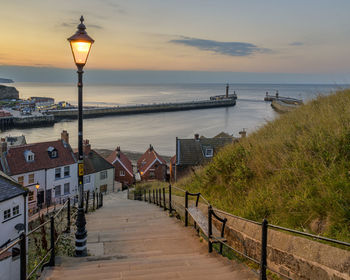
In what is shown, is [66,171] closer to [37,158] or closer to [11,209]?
[37,158]

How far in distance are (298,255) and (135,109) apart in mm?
124422

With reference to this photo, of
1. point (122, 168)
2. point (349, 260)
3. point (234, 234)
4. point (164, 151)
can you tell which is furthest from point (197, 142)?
point (349, 260)

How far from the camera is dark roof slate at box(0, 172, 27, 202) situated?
18627 mm

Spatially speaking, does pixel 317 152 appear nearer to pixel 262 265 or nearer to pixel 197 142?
pixel 262 265

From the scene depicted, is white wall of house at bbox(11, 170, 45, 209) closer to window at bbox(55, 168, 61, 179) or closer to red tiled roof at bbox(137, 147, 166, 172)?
window at bbox(55, 168, 61, 179)

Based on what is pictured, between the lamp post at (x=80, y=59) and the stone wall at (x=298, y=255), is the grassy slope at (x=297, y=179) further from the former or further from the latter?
the lamp post at (x=80, y=59)

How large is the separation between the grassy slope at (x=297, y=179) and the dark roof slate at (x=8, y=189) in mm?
14557

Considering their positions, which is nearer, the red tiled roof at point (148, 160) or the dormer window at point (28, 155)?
the dormer window at point (28, 155)

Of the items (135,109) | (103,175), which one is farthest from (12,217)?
(135,109)

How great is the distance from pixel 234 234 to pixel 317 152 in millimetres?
2608

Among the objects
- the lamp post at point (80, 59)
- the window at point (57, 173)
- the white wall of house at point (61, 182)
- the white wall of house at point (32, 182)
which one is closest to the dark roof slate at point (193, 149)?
the white wall of house at point (61, 182)

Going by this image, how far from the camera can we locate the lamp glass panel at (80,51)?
6398 mm

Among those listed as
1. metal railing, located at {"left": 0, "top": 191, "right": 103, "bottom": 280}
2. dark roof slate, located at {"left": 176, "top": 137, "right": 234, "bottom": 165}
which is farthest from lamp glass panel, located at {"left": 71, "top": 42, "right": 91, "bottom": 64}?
dark roof slate, located at {"left": 176, "top": 137, "right": 234, "bottom": 165}

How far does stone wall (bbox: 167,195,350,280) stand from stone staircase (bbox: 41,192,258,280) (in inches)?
21.6
